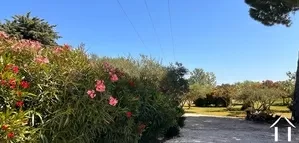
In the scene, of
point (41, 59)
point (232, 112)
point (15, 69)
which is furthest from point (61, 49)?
point (232, 112)

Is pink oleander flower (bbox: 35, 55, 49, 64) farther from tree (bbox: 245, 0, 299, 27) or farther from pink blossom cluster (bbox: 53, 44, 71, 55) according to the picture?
tree (bbox: 245, 0, 299, 27)

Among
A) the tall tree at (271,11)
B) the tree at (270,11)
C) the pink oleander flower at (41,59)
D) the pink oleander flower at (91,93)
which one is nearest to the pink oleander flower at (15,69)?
the pink oleander flower at (41,59)

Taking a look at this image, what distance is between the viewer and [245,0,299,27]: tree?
15.4 metres

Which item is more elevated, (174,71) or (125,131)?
(174,71)

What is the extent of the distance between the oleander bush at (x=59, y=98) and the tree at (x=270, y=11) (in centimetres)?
1312

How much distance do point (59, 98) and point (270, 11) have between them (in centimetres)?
1445

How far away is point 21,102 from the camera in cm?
298

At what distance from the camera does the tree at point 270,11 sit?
50.4 feet

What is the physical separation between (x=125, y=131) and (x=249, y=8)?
47.2 ft

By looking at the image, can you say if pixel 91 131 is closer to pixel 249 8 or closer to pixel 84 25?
pixel 84 25

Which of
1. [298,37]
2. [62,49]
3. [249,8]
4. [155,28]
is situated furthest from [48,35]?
[62,49]

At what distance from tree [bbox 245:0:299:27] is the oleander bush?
1312cm

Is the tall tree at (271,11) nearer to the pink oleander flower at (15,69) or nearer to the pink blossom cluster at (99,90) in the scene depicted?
the pink blossom cluster at (99,90)

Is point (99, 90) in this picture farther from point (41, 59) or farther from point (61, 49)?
point (61, 49)
